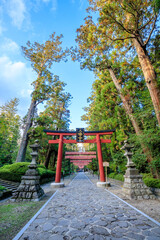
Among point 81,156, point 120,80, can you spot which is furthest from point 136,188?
point 81,156

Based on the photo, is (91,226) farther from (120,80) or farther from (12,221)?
(120,80)

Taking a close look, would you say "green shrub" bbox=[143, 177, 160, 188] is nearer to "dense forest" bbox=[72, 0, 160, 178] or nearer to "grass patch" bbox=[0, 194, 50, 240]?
"dense forest" bbox=[72, 0, 160, 178]

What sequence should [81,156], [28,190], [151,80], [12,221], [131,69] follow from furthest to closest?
[81,156]
[131,69]
[28,190]
[151,80]
[12,221]

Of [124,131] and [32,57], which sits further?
[32,57]

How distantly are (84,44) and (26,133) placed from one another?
1064 cm

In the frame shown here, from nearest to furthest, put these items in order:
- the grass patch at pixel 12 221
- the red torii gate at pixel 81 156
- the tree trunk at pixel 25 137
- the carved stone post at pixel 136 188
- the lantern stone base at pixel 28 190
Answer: the grass patch at pixel 12 221
the lantern stone base at pixel 28 190
the carved stone post at pixel 136 188
the tree trunk at pixel 25 137
the red torii gate at pixel 81 156

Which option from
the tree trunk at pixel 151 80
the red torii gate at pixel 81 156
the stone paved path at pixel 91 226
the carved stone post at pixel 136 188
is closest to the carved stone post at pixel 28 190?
the stone paved path at pixel 91 226

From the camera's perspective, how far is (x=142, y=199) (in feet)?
18.4

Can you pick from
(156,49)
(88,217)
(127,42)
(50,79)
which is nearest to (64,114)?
(50,79)

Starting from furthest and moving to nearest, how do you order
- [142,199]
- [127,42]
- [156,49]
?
[127,42] → [156,49] → [142,199]

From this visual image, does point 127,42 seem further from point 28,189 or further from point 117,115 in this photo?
point 28,189

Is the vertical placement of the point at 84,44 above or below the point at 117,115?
above

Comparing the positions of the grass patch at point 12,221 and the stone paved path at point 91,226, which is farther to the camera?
the grass patch at point 12,221

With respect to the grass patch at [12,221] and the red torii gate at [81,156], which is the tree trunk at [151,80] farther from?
the red torii gate at [81,156]
